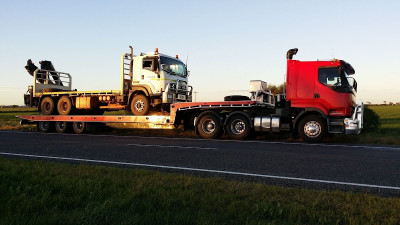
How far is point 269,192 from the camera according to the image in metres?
4.31

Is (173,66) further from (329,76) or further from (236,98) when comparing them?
(329,76)

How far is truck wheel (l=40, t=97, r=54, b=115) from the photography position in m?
16.4

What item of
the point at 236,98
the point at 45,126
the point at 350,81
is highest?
the point at 350,81

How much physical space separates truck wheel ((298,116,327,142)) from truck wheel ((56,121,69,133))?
10.6 m

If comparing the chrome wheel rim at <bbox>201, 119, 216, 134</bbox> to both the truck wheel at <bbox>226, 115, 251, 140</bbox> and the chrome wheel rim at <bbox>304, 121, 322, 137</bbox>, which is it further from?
the chrome wheel rim at <bbox>304, 121, 322, 137</bbox>

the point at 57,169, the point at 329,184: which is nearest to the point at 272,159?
the point at 329,184

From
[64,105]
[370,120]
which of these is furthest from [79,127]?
[370,120]

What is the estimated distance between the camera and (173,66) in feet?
46.3

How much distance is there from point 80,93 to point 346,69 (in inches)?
446

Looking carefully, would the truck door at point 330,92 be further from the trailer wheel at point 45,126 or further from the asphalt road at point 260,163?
the trailer wheel at point 45,126

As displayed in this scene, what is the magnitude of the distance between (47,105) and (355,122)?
45.4ft

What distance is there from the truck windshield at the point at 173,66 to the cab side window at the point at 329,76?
569cm

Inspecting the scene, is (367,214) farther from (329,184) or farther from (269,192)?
(329,184)

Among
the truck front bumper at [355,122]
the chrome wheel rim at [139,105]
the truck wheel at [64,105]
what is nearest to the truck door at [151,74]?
the chrome wheel rim at [139,105]
